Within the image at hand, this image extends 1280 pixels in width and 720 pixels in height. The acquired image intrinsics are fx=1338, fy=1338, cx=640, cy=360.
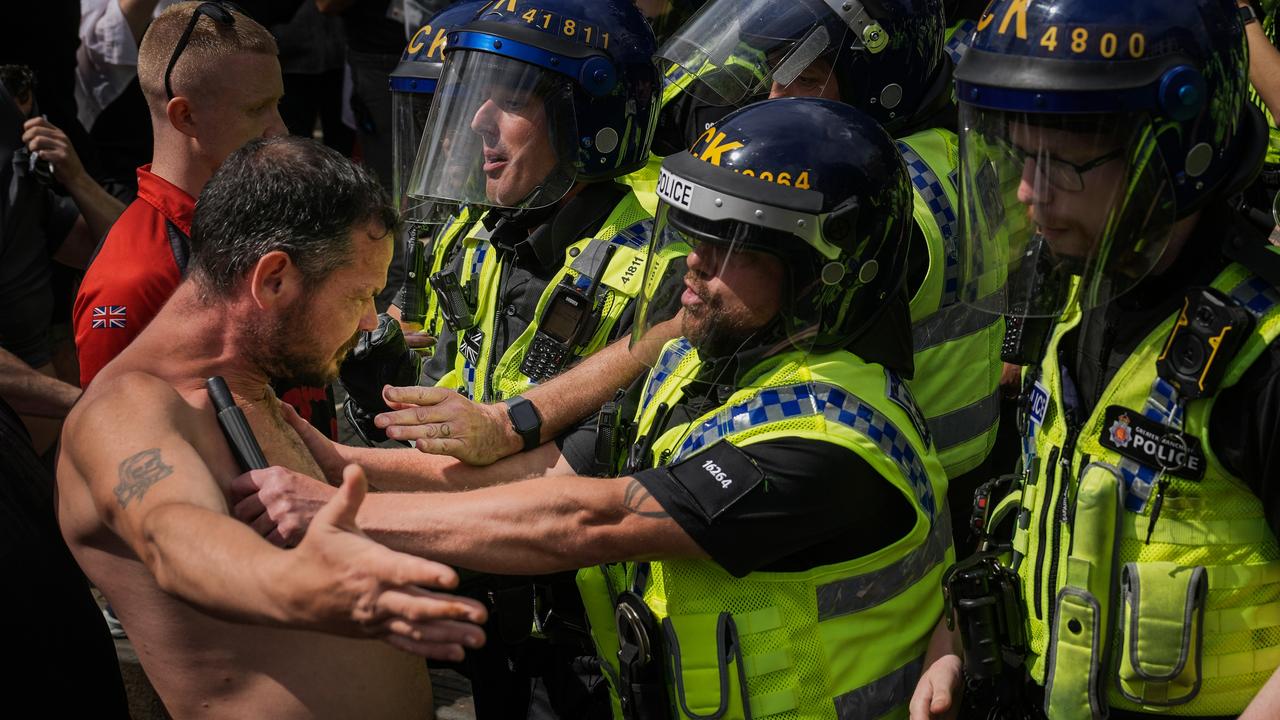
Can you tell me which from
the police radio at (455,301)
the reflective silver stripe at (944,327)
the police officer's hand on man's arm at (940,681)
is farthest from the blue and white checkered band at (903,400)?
the police radio at (455,301)

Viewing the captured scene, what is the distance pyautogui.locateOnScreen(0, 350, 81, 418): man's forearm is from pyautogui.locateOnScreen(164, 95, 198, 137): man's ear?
0.90 meters

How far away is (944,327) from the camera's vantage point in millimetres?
3500

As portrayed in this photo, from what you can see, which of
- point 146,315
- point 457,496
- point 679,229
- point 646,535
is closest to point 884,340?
point 679,229

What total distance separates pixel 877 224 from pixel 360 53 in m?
5.57

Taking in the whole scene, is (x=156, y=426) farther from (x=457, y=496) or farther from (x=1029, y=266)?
(x=1029, y=266)

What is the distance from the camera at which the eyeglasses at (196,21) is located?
3.86 metres

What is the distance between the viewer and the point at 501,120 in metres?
3.74

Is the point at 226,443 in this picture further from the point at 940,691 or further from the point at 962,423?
the point at 962,423

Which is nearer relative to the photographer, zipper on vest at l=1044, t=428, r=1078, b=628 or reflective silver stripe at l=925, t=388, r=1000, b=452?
zipper on vest at l=1044, t=428, r=1078, b=628

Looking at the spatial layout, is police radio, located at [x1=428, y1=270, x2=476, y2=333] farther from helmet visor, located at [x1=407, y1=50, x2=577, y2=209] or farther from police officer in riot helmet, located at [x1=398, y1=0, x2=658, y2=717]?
helmet visor, located at [x1=407, y1=50, x2=577, y2=209]

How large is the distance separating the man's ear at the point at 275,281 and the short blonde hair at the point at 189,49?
1484mm

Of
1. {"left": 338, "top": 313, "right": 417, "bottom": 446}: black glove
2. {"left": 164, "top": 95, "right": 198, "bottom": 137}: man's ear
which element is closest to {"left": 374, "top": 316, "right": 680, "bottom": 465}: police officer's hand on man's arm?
{"left": 338, "top": 313, "right": 417, "bottom": 446}: black glove

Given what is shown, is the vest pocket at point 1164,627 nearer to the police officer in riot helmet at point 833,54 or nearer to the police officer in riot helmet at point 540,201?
the police officer in riot helmet at point 540,201

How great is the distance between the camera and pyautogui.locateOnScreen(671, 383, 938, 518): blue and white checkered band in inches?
98.2
